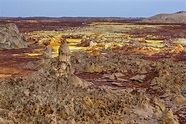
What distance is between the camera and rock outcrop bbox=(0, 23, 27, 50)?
33.8m

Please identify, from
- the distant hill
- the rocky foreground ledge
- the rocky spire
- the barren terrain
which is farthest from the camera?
the distant hill

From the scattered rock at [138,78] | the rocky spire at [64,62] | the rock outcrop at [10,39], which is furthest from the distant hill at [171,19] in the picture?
the rocky spire at [64,62]

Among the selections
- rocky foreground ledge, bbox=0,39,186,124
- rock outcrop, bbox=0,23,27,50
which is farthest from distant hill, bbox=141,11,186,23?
rocky foreground ledge, bbox=0,39,186,124

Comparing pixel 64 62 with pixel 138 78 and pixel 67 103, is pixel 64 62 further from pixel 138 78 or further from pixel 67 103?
pixel 138 78

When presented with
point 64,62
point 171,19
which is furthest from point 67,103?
point 171,19

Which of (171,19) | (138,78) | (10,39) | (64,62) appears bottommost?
(171,19)

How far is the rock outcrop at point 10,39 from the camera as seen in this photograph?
3384cm

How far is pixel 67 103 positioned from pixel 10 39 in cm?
2573

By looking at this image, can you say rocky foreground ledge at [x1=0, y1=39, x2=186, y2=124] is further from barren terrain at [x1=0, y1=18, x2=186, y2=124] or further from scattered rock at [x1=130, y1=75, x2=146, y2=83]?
scattered rock at [x1=130, y1=75, x2=146, y2=83]

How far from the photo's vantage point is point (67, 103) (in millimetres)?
10484

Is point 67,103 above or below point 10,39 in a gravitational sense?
above

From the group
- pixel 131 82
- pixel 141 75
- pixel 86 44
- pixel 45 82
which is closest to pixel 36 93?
pixel 45 82

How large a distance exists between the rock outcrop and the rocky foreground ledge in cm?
1972

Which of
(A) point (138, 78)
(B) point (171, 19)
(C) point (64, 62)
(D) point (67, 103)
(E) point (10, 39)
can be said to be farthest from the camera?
(B) point (171, 19)
